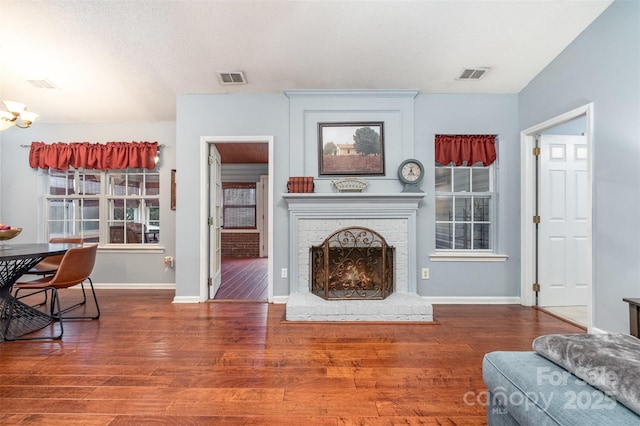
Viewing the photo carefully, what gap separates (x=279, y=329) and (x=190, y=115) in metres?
2.70

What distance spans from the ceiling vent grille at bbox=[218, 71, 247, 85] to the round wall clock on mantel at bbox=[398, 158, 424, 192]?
2062 millimetres

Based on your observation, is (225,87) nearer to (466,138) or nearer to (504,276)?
(466,138)

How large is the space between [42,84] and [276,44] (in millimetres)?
2889

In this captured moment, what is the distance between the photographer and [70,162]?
404 centimetres

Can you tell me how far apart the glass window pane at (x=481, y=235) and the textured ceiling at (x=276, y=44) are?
5.44ft

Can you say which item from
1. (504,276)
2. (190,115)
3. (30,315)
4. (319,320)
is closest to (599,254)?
(504,276)

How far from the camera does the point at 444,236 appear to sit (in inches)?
144

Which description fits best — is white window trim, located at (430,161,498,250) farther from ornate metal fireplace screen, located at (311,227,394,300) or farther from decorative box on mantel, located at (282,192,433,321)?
ornate metal fireplace screen, located at (311,227,394,300)

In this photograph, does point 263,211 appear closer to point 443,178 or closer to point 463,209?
point 443,178

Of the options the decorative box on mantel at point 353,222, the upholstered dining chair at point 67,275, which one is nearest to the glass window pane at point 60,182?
the upholstered dining chair at point 67,275

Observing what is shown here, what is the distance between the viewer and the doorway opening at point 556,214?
3.33m

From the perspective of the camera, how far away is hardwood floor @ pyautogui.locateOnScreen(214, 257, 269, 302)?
3.74 m

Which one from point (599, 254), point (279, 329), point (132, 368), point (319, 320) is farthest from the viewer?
point (319, 320)

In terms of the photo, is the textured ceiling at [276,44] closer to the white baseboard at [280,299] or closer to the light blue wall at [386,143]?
the light blue wall at [386,143]
